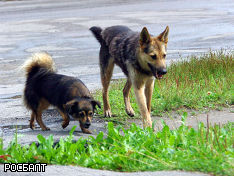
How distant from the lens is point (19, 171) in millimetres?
4516

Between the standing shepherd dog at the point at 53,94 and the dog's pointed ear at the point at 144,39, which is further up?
the dog's pointed ear at the point at 144,39

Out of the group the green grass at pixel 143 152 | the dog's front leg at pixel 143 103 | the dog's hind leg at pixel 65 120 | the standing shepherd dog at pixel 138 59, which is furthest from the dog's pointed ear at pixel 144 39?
the green grass at pixel 143 152

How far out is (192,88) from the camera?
26.2ft

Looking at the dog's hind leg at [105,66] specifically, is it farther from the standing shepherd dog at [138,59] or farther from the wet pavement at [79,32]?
the wet pavement at [79,32]

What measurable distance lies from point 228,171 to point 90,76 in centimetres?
638

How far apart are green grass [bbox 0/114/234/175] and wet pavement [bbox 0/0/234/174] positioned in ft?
2.81

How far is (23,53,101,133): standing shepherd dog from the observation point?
6285 millimetres

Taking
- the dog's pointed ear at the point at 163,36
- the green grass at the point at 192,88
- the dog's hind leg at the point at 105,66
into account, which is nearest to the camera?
the dog's pointed ear at the point at 163,36

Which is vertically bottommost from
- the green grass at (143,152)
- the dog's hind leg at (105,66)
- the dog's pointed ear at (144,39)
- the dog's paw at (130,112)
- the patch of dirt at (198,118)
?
the dog's paw at (130,112)

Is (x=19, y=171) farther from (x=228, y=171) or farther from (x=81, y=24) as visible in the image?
(x=81, y=24)

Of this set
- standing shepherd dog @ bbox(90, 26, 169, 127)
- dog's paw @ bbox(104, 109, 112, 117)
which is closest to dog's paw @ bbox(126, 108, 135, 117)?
standing shepherd dog @ bbox(90, 26, 169, 127)

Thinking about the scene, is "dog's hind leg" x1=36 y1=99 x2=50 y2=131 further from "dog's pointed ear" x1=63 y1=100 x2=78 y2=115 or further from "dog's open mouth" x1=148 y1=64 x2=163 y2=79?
"dog's open mouth" x1=148 y1=64 x2=163 y2=79

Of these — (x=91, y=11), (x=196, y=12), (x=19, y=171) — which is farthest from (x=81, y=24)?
(x=19, y=171)

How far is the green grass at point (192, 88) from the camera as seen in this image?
24.5ft
